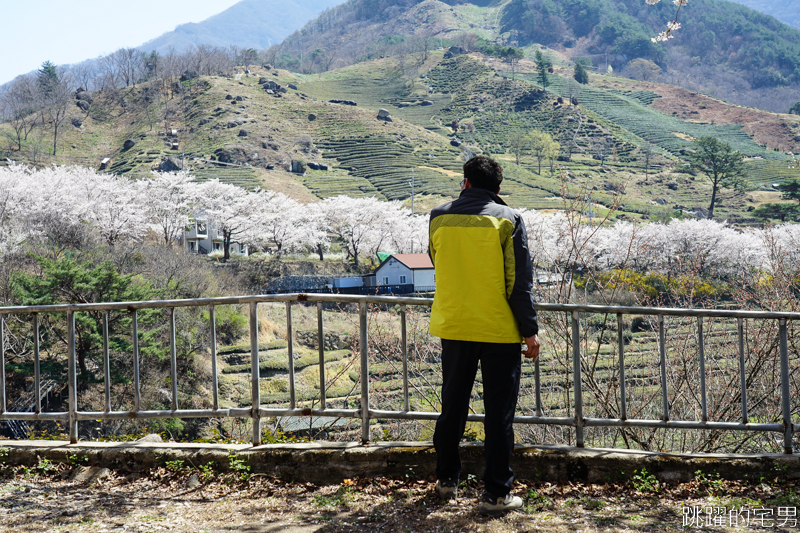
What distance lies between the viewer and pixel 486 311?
2.74 metres

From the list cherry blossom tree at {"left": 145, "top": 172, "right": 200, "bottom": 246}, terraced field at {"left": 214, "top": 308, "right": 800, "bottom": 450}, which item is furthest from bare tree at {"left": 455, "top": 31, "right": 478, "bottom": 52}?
terraced field at {"left": 214, "top": 308, "right": 800, "bottom": 450}

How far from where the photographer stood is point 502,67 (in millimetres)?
146250

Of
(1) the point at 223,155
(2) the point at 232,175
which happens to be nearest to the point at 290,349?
(2) the point at 232,175

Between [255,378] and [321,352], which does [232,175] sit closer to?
[255,378]

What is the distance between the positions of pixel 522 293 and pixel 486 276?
0.61ft

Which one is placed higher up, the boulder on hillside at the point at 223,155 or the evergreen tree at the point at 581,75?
the evergreen tree at the point at 581,75

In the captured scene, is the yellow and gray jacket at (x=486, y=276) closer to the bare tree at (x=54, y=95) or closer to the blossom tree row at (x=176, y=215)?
the blossom tree row at (x=176, y=215)

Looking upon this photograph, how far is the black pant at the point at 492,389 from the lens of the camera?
2811mm

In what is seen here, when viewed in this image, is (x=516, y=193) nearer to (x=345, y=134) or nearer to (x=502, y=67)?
(x=345, y=134)

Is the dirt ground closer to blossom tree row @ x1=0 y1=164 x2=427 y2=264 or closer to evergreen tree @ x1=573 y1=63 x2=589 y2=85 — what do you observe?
blossom tree row @ x1=0 y1=164 x2=427 y2=264

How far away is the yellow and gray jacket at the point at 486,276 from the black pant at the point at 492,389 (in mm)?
100

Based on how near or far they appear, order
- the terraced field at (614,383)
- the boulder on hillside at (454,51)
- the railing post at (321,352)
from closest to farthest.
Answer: the railing post at (321,352) < the terraced field at (614,383) < the boulder on hillside at (454,51)

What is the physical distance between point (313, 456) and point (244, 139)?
89.7m

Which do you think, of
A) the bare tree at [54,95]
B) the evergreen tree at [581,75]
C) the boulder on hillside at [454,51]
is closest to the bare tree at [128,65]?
the bare tree at [54,95]
